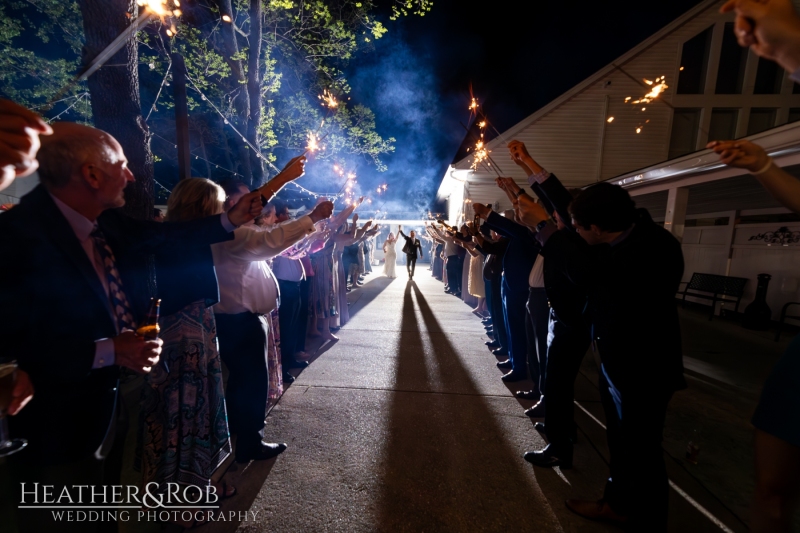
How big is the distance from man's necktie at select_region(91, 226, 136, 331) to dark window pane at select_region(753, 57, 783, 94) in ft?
55.7

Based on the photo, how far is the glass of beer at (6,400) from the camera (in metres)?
0.99

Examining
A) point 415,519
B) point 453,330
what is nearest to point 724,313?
point 453,330

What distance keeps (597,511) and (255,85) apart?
34.4ft

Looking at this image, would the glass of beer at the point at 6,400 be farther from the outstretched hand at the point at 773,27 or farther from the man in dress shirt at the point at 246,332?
the outstretched hand at the point at 773,27

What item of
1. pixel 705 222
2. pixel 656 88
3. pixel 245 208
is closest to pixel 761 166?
pixel 245 208

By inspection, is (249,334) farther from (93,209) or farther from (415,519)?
(415,519)

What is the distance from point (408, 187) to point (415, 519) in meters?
40.6

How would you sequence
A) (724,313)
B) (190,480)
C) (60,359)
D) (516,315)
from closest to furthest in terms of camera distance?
(60,359)
(190,480)
(516,315)
(724,313)

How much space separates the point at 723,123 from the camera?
1095cm

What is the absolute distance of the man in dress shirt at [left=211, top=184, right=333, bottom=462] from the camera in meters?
2.41

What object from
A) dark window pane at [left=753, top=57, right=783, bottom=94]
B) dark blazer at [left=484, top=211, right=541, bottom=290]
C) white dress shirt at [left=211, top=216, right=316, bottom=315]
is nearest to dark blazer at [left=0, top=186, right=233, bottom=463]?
white dress shirt at [left=211, top=216, right=316, bottom=315]

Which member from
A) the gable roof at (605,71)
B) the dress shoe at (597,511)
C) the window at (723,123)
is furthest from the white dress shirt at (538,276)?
the window at (723,123)

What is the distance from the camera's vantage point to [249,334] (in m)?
2.53

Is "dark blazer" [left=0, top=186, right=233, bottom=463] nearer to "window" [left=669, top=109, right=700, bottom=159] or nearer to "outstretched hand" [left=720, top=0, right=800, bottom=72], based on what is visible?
"outstretched hand" [left=720, top=0, right=800, bottom=72]
